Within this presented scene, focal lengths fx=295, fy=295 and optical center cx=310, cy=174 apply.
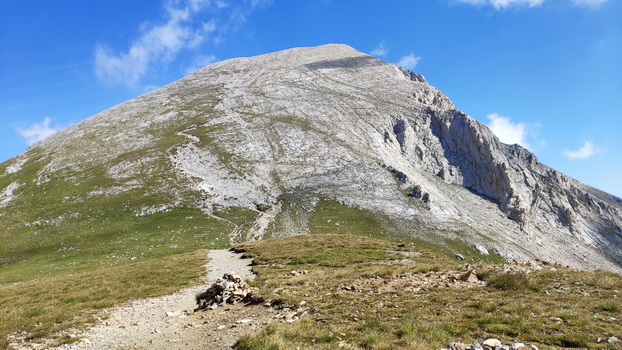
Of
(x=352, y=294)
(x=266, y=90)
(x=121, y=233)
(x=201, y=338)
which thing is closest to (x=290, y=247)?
(x=352, y=294)

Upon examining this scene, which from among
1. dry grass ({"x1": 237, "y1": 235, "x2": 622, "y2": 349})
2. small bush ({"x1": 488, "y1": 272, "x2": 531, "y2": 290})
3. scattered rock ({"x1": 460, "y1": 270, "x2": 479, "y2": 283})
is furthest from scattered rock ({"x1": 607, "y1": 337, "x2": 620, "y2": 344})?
scattered rock ({"x1": 460, "y1": 270, "x2": 479, "y2": 283})

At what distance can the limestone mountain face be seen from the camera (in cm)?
7838

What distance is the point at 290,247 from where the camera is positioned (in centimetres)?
3978

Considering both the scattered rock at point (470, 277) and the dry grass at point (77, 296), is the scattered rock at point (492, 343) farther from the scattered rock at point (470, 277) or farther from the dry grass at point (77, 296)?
the dry grass at point (77, 296)

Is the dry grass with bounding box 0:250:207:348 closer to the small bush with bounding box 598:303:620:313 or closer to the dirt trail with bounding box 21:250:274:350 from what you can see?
the dirt trail with bounding box 21:250:274:350

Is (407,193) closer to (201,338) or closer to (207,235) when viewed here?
(207,235)

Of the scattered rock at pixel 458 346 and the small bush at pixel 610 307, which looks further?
the small bush at pixel 610 307

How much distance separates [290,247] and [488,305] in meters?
29.1

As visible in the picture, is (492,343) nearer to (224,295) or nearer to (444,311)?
(444,311)

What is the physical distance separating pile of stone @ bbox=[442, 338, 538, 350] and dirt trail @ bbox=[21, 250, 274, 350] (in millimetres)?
7903

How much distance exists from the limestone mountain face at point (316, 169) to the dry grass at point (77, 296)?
121 feet

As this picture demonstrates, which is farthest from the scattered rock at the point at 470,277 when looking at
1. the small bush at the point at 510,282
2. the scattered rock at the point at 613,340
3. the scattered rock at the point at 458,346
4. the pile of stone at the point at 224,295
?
the pile of stone at the point at 224,295

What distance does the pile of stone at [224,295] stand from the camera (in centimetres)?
1780

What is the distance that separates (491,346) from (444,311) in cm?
366
